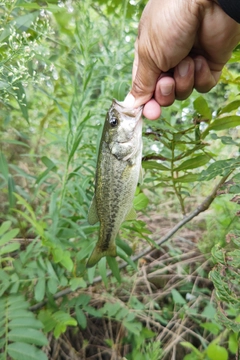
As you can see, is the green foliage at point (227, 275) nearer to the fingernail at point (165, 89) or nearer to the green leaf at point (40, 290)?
the fingernail at point (165, 89)

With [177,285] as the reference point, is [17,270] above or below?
above

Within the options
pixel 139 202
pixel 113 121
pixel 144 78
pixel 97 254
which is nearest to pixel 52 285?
pixel 97 254

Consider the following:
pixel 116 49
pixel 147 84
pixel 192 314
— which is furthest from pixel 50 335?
pixel 116 49

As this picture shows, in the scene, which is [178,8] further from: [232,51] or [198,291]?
[198,291]

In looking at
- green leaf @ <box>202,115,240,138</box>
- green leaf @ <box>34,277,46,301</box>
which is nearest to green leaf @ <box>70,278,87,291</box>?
green leaf @ <box>34,277,46,301</box>

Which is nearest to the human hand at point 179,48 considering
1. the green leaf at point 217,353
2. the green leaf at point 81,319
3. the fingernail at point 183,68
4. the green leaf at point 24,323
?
the fingernail at point 183,68
